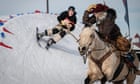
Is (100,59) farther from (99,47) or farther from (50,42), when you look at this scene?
(50,42)

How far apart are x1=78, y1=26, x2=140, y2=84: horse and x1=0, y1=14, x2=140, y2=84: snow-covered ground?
3847mm

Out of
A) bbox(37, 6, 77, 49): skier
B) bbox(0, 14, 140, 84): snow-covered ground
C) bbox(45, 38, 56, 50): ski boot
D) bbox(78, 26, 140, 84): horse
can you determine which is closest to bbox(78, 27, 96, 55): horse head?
bbox(78, 26, 140, 84): horse

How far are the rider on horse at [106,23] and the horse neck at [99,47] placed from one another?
220 millimetres

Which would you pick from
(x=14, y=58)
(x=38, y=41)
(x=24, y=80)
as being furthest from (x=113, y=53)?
(x=38, y=41)

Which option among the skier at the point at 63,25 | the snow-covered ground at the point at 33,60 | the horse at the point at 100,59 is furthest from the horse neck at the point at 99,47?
the skier at the point at 63,25

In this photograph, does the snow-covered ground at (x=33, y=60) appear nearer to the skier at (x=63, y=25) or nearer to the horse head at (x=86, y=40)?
the skier at (x=63, y=25)

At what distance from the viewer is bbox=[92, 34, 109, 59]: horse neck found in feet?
20.7

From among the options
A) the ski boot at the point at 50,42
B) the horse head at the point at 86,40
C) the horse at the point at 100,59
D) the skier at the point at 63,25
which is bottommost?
the ski boot at the point at 50,42

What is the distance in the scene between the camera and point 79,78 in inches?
443

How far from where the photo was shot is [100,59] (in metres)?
6.44

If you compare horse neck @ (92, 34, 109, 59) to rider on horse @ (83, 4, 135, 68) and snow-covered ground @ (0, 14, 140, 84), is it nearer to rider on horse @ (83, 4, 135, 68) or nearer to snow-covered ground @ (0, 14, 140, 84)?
rider on horse @ (83, 4, 135, 68)

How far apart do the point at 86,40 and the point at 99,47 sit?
571 mm

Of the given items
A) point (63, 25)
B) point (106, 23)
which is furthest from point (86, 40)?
point (63, 25)

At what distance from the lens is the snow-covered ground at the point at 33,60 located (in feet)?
34.4
